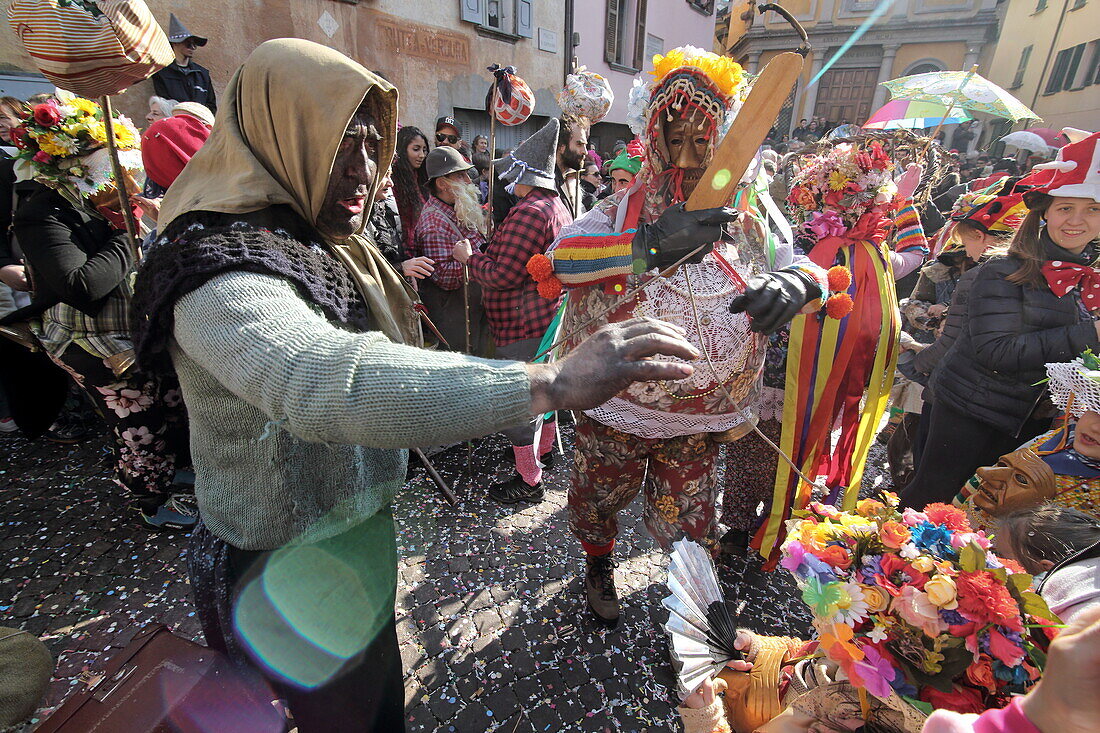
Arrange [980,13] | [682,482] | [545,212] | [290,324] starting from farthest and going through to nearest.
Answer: [980,13] → [545,212] → [682,482] → [290,324]

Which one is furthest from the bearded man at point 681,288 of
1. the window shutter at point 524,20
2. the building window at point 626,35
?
the building window at point 626,35

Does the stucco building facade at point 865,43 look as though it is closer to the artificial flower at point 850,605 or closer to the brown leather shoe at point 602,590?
the brown leather shoe at point 602,590

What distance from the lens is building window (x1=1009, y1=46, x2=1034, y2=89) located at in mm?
20877

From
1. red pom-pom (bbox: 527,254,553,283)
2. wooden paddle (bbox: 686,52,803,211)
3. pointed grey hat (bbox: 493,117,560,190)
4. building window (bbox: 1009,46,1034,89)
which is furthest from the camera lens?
building window (bbox: 1009,46,1034,89)

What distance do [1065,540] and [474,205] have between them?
3.64 m

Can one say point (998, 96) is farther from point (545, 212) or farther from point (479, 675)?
point (479, 675)

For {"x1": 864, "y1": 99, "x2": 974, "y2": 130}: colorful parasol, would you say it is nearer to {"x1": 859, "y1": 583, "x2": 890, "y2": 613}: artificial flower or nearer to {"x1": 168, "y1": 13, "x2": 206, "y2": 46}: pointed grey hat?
{"x1": 859, "y1": 583, "x2": 890, "y2": 613}: artificial flower

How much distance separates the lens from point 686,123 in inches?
67.9

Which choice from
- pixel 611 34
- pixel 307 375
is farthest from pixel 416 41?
pixel 307 375

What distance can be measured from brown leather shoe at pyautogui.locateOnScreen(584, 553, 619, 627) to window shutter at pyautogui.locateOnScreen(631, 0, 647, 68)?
16.7 meters

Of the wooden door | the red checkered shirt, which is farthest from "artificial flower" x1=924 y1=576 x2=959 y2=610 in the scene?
the wooden door

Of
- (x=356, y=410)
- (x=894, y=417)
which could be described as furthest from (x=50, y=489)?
(x=894, y=417)

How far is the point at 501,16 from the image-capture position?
412 inches

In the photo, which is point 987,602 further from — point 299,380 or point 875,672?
point 299,380
